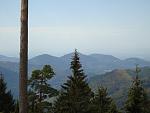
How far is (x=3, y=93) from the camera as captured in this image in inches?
1704

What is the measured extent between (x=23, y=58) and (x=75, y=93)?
2402cm

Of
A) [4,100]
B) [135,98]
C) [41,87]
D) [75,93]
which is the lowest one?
Result: [135,98]

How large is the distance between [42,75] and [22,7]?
914 inches

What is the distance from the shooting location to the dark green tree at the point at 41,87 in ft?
108

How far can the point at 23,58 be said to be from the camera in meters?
10.2

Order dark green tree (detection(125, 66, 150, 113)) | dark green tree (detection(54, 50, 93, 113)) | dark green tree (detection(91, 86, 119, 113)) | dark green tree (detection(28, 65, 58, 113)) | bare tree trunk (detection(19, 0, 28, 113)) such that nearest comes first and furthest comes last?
1. bare tree trunk (detection(19, 0, 28, 113))
2. dark green tree (detection(28, 65, 58, 113))
3. dark green tree (detection(54, 50, 93, 113))
4. dark green tree (detection(125, 66, 150, 113))
5. dark green tree (detection(91, 86, 119, 113))

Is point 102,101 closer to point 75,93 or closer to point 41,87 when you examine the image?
point 75,93

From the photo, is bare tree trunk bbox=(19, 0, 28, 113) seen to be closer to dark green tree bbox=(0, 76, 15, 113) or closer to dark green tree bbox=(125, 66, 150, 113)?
dark green tree bbox=(125, 66, 150, 113)

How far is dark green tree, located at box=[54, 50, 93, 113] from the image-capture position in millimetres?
33606

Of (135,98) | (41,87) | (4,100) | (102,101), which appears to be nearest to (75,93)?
(41,87)

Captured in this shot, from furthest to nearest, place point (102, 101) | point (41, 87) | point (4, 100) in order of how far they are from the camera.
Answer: point (102, 101), point (4, 100), point (41, 87)

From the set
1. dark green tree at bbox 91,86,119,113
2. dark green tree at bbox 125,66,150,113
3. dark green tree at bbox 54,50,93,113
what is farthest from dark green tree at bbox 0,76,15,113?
dark green tree at bbox 125,66,150,113

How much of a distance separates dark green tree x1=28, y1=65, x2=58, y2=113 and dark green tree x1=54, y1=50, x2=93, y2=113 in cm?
188

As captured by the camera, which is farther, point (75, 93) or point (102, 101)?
point (102, 101)
